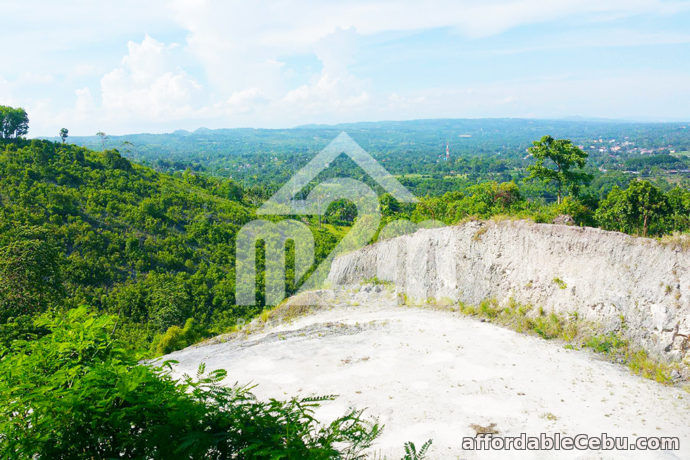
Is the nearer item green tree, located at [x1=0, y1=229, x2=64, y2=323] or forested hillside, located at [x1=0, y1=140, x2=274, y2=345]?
green tree, located at [x1=0, y1=229, x2=64, y2=323]

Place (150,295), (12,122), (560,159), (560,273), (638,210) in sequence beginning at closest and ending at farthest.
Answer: (560,273)
(638,210)
(560,159)
(150,295)
(12,122)

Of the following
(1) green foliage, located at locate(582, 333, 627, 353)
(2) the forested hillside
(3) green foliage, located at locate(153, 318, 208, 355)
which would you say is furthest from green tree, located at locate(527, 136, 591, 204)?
(2) the forested hillside

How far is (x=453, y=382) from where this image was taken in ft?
30.9

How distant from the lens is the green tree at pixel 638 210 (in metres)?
14.4

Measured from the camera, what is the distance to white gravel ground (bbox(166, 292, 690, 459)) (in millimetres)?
7434

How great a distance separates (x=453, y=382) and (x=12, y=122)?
54.2 meters

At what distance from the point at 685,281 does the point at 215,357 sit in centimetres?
1264

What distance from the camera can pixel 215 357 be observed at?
40.2ft

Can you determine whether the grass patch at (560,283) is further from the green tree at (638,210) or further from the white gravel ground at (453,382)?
the green tree at (638,210)

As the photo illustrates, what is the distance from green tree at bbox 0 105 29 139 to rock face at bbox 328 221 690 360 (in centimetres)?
4698

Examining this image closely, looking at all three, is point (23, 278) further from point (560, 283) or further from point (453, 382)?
point (560, 283)

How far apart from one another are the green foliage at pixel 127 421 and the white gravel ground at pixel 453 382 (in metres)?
3.60

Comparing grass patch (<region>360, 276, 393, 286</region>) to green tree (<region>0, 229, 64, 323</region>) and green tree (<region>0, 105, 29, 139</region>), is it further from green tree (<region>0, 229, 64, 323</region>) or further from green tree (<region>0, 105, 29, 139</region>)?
green tree (<region>0, 105, 29, 139</region>)

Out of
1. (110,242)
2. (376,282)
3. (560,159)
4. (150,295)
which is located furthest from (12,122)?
(560,159)
